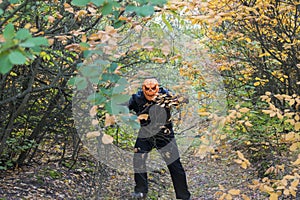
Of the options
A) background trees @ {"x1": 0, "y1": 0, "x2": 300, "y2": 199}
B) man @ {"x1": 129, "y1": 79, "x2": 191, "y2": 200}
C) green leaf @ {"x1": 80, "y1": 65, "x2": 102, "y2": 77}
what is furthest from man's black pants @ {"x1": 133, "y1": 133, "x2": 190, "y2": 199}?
green leaf @ {"x1": 80, "y1": 65, "x2": 102, "y2": 77}

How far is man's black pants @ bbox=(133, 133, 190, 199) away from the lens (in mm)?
4527

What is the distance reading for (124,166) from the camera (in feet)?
17.0

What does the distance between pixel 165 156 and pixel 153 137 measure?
12.4 inches

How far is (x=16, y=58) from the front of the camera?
1305 mm

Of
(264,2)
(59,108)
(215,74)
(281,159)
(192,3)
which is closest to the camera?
(192,3)

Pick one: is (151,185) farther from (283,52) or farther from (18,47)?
(18,47)

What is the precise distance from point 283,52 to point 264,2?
635 mm

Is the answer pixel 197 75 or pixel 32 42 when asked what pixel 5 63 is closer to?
pixel 32 42

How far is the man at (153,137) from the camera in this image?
4.27 meters

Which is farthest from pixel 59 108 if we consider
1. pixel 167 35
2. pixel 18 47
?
pixel 18 47

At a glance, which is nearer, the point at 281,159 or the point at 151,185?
the point at 281,159

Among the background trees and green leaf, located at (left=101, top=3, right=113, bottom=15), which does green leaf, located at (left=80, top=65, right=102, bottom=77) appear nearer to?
green leaf, located at (left=101, top=3, right=113, bottom=15)

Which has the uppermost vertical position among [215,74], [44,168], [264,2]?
[264,2]

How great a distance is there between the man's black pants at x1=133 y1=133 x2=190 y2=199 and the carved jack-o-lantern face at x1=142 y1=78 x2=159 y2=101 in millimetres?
494
